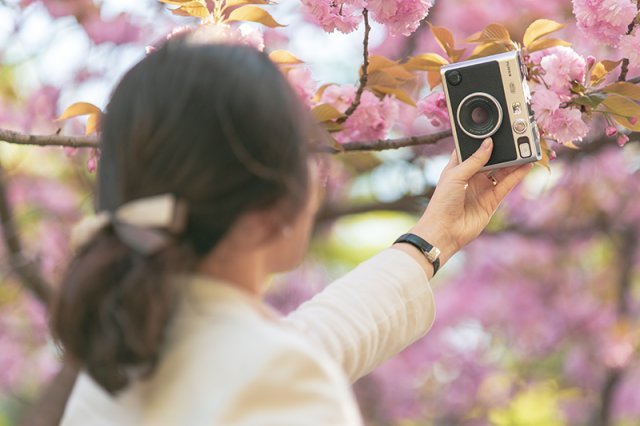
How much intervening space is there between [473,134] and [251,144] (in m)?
0.57

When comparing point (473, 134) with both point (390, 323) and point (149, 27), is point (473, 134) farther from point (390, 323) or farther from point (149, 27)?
point (149, 27)

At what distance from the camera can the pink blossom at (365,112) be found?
165cm

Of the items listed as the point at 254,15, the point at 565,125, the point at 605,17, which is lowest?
the point at 565,125

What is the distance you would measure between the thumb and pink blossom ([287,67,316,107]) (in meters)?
0.38

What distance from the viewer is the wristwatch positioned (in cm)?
128

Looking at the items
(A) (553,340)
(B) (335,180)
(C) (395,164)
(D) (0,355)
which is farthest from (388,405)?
(C) (395,164)

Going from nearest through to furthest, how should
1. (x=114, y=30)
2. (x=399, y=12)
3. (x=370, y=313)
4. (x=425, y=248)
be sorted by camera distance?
(x=370, y=313)
(x=425, y=248)
(x=399, y=12)
(x=114, y=30)

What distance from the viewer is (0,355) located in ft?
16.4

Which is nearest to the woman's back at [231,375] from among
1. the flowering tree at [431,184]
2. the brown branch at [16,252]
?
the flowering tree at [431,184]

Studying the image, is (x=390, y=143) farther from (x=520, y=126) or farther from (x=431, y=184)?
(x=431, y=184)

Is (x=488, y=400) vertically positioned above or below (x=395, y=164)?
below

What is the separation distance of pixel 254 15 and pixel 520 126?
43cm

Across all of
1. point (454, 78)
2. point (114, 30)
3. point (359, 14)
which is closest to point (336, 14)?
point (359, 14)

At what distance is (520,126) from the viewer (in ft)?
4.33
